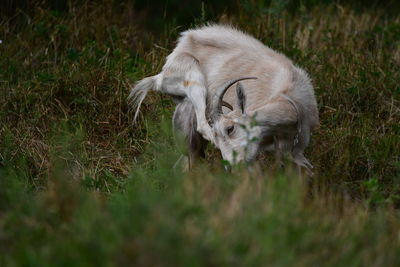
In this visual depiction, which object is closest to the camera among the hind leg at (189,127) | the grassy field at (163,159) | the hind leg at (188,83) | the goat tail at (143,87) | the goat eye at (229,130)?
the grassy field at (163,159)

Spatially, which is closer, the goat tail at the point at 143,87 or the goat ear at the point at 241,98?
the goat ear at the point at 241,98

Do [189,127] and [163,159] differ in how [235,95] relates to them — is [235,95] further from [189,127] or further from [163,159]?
[163,159]

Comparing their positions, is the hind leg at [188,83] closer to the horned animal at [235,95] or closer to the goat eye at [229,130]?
the horned animal at [235,95]

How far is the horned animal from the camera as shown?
6.23 meters

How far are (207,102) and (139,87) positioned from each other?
2.86ft

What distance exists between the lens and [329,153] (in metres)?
7.18

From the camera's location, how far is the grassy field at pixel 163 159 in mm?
4160

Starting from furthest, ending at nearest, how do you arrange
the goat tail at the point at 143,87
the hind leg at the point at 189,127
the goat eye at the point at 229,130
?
the goat tail at the point at 143,87 < the hind leg at the point at 189,127 < the goat eye at the point at 229,130

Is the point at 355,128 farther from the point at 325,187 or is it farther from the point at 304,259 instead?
the point at 304,259

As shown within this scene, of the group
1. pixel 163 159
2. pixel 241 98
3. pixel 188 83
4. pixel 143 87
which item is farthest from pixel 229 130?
pixel 143 87

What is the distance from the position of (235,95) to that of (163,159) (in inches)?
66.6

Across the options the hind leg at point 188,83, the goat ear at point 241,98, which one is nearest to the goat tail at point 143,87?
the hind leg at point 188,83

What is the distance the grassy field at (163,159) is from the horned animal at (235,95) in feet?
0.94

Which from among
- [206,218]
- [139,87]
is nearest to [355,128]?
[139,87]
